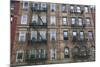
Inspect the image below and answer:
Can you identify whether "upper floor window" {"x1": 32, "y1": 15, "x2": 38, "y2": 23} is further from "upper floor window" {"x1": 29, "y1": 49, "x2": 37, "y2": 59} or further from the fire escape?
"upper floor window" {"x1": 29, "y1": 49, "x2": 37, "y2": 59}

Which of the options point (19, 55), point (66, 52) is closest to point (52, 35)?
point (66, 52)

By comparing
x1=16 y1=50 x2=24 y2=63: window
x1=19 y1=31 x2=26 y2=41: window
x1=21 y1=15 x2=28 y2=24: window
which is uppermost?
x1=21 y1=15 x2=28 y2=24: window

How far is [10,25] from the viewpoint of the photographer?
162 cm

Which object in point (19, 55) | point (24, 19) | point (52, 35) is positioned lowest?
point (19, 55)

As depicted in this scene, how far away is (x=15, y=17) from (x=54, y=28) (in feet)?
1.19

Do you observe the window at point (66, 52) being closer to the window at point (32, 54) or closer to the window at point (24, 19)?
the window at point (32, 54)

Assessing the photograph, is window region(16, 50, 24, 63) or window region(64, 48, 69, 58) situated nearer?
window region(16, 50, 24, 63)

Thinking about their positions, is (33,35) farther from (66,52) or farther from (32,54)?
(66,52)

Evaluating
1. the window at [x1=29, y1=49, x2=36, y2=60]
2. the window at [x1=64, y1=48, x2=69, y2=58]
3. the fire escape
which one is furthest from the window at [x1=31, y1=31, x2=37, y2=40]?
the window at [x1=64, y1=48, x2=69, y2=58]

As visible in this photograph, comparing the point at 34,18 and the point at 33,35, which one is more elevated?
the point at 34,18

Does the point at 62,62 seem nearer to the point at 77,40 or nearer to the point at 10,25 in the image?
the point at 77,40

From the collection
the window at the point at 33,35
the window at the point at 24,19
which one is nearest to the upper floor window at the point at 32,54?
the window at the point at 33,35
